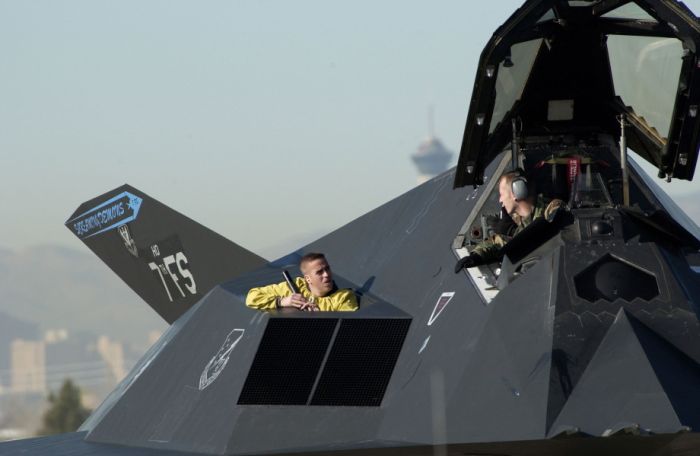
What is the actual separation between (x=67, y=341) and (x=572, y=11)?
182 meters

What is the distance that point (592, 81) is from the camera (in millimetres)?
16312

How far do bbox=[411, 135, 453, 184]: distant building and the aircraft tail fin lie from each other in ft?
426

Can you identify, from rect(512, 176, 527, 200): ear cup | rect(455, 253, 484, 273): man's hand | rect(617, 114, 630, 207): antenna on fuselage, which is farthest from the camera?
rect(617, 114, 630, 207): antenna on fuselage

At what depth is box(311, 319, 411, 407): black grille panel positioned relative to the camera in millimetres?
13984

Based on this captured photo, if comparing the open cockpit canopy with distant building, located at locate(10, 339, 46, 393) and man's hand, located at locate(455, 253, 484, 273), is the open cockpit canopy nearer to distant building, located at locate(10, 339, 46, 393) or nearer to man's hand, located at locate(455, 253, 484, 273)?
man's hand, located at locate(455, 253, 484, 273)

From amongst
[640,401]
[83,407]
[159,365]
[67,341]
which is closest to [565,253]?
[640,401]

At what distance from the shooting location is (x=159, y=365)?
54.7 feet

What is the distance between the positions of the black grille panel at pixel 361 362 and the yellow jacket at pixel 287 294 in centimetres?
62

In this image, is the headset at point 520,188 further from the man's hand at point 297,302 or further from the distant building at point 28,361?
the distant building at point 28,361

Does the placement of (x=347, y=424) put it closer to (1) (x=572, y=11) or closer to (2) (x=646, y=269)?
(2) (x=646, y=269)

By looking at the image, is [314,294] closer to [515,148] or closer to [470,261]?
[470,261]

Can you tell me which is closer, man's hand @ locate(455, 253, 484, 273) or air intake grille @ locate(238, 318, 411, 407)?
air intake grille @ locate(238, 318, 411, 407)

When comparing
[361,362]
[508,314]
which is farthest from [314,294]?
[508,314]

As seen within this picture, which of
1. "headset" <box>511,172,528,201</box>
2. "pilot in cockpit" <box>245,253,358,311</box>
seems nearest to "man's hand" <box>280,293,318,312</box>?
"pilot in cockpit" <box>245,253,358,311</box>
